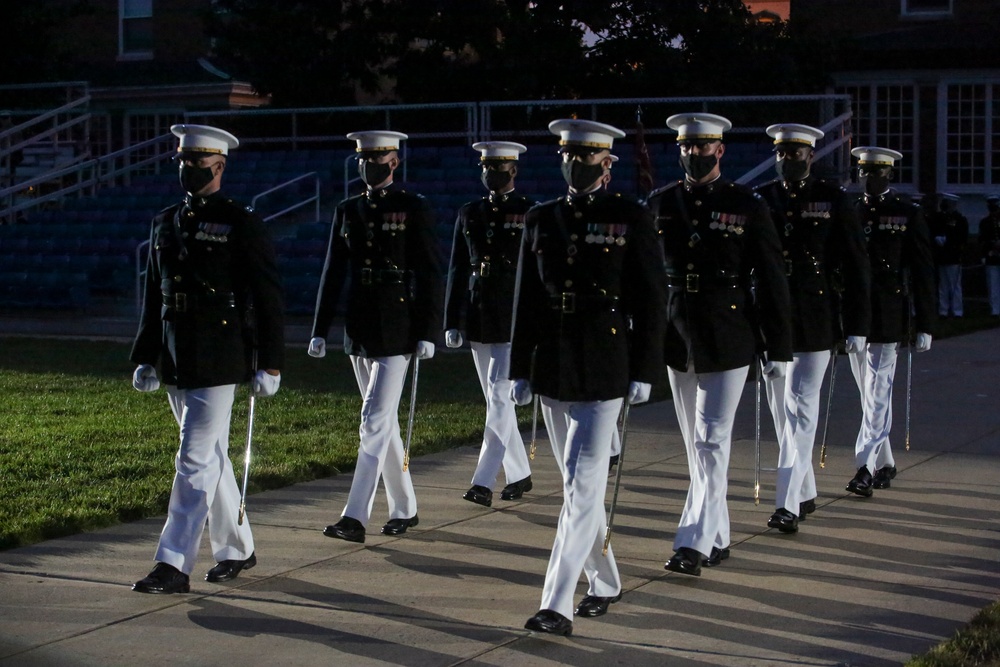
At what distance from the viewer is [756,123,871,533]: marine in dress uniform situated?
823cm

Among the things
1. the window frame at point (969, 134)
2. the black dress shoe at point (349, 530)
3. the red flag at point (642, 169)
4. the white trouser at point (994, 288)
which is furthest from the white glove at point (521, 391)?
the window frame at point (969, 134)

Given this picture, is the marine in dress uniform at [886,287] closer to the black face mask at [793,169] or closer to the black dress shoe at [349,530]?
the black face mask at [793,169]

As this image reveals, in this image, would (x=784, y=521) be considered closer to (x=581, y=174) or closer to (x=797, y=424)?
(x=797, y=424)

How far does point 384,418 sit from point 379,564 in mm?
785

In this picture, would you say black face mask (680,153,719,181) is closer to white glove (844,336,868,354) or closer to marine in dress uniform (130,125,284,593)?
white glove (844,336,868,354)

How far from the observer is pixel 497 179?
913cm

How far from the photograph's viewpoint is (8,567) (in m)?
Answer: 7.22

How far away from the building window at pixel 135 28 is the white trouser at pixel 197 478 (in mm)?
30558

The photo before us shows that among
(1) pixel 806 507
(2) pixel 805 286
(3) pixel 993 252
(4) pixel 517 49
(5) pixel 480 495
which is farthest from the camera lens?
(4) pixel 517 49

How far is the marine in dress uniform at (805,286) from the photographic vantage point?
8.23 metres

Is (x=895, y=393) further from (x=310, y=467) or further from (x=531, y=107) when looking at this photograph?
(x=531, y=107)

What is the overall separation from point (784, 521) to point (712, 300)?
1.53m

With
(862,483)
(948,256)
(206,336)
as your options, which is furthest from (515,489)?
(948,256)

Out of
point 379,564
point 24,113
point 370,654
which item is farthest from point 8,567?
point 24,113
